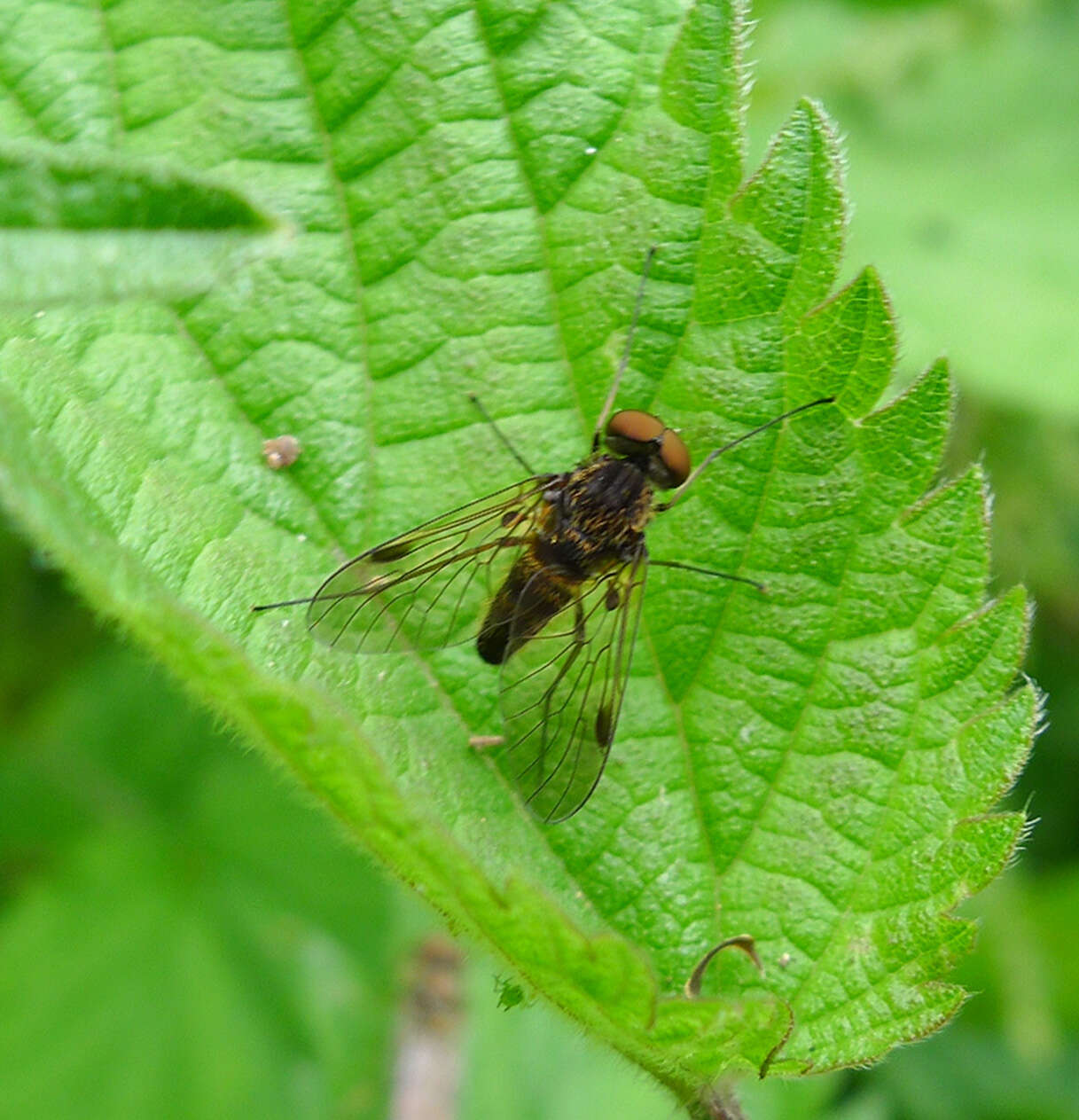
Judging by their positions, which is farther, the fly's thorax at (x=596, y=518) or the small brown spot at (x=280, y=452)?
the fly's thorax at (x=596, y=518)

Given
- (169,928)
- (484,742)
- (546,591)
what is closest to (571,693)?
(484,742)

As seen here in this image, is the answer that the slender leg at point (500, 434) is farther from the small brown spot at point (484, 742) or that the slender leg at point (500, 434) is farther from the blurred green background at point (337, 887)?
the blurred green background at point (337, 887)

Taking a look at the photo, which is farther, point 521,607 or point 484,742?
point 521,607

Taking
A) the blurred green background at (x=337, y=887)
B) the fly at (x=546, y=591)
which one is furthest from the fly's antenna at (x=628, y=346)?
the blurred green background at (x=337, y=887)

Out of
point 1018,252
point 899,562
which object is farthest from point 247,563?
point 1018,252

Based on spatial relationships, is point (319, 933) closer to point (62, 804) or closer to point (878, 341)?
point (62, 804)

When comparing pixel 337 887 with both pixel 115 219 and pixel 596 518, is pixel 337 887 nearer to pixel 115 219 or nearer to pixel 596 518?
pixel 596 518
